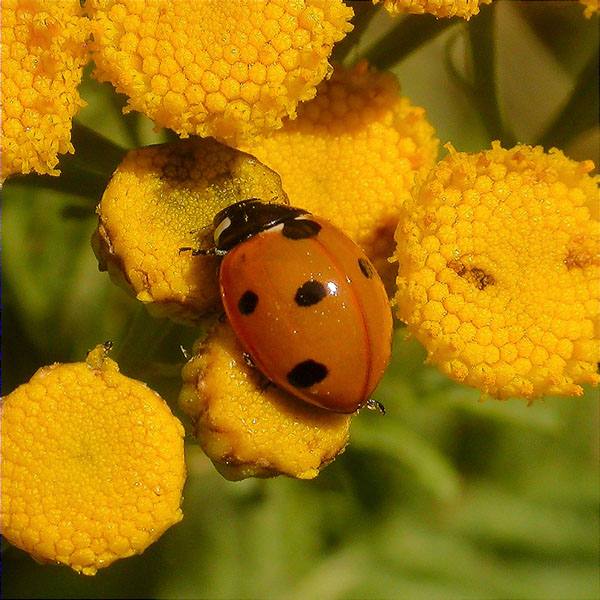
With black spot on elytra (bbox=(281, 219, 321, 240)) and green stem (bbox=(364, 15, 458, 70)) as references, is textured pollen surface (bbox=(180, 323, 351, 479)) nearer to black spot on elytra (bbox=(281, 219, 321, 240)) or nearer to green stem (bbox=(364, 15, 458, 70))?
black spot on elytra (bbox=(281, 219, 321, 240))

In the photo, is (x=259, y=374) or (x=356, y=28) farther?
(x=356, y=28)

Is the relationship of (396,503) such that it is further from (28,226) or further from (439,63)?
(439,63)

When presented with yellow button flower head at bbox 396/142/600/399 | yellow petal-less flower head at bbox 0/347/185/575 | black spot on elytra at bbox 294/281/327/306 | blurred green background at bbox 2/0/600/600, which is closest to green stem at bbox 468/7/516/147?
blurred green background at bbox 2/0/600/600

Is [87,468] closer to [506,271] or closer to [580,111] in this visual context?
[506,271]

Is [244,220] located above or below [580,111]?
below

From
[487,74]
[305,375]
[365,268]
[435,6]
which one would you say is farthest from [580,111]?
[305,375]

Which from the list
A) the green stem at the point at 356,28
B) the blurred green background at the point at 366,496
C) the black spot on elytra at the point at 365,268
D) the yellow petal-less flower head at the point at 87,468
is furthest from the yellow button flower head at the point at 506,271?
the blurred green background at the point at 366,496

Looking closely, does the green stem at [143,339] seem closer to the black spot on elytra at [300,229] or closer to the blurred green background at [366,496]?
the black spot on elytra at [300,229]
